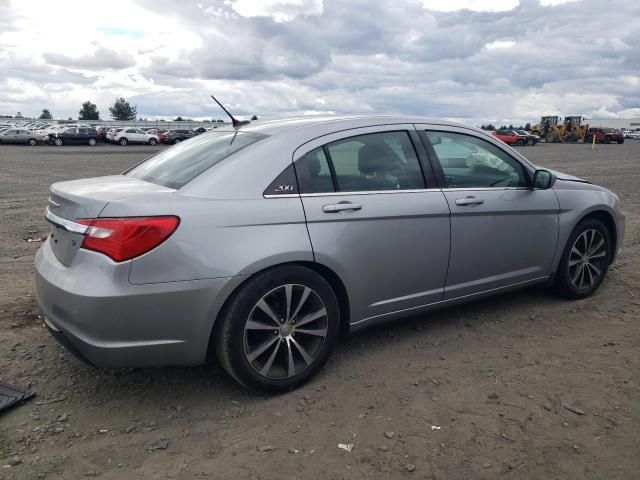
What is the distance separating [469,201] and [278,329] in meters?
1.72

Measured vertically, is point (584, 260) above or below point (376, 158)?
below

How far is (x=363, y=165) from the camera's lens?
3703 mm

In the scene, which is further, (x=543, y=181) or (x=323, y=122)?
(x=543, y=181)

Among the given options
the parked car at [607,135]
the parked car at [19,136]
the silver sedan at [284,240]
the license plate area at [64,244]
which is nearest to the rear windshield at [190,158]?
the silver sedan at [284,240]

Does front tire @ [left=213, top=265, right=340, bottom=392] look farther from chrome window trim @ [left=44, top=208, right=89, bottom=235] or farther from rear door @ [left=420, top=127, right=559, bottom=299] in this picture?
rear door @ [left=420, top=127, right=559, bottom=299]

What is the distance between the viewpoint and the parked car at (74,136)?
137 feet

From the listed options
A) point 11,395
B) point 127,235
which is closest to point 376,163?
point 127,235

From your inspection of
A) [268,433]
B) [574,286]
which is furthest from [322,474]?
[574,286]

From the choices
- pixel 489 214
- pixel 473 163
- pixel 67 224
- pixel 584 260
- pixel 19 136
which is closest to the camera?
pixel 67 224

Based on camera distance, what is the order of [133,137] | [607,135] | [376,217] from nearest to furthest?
[376,217] < [133,137] < [607,135]

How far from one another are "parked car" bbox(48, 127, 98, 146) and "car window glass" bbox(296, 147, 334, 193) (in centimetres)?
4327

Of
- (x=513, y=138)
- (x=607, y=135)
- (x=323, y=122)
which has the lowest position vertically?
(x=513, y=138)

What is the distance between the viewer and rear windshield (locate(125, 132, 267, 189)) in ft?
11.2

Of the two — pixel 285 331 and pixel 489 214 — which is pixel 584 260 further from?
pixel 285 331
